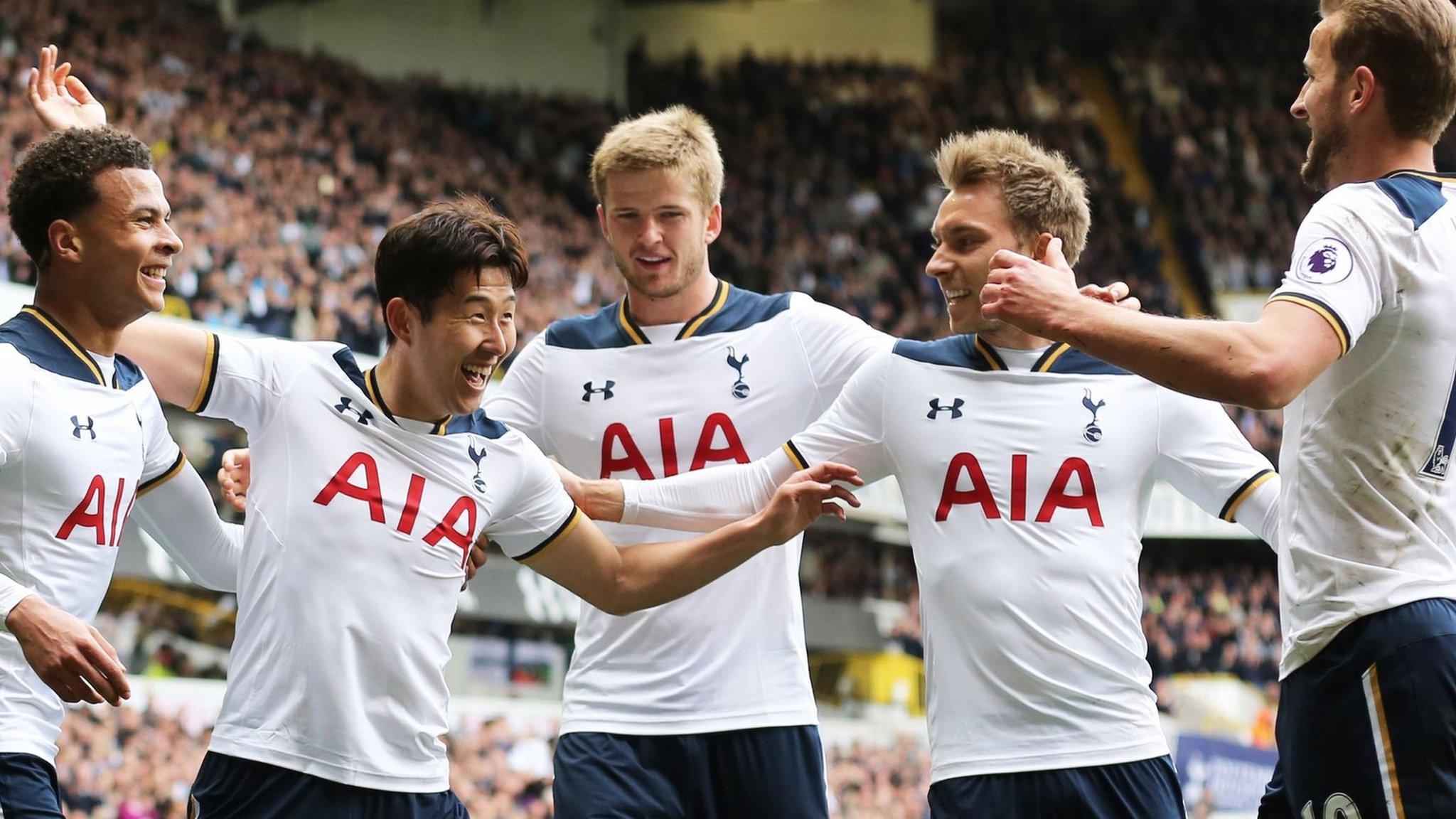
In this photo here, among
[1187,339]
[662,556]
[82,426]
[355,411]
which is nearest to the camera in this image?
[1187,339]

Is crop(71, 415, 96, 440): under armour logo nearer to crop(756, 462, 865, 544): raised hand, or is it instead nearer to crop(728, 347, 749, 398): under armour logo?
crop(756, 462, 865, 544): raised hand

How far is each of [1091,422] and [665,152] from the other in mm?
1727

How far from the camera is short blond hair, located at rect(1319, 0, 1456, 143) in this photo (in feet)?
12.4

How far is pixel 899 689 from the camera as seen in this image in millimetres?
25062

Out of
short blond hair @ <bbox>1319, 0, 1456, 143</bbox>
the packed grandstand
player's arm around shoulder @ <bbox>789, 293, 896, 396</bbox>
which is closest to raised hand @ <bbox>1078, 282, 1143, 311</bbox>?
short blond hair @ <bbox>1319, 0, 1456, 143</bbox>

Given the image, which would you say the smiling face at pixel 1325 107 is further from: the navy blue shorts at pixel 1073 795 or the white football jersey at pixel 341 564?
the white football jersey at pixel 341 564

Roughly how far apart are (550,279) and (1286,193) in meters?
14.8

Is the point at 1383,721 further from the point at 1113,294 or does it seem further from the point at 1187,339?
the point at 1113,294

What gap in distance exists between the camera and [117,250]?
4348 mm

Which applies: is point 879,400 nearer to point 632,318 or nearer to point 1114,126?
point 632,318

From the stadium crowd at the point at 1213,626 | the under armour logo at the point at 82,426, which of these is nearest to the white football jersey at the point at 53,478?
the under armour logo at the point at 82,426

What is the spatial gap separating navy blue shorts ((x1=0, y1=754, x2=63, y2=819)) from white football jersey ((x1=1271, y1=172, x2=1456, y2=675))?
3164 mm

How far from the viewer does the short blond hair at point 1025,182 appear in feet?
15.8

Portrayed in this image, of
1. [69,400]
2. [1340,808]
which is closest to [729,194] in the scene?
[69,400]
